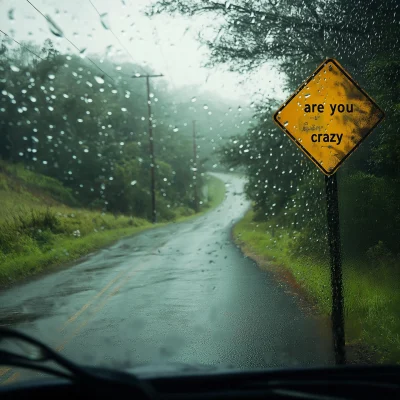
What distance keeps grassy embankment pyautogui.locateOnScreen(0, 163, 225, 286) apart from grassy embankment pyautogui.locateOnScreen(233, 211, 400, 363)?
22.5 feet

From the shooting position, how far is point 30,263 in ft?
53.9

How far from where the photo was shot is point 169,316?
9172 millimetres

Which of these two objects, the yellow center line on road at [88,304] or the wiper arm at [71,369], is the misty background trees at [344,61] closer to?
the yellow center line on road at [88,304]

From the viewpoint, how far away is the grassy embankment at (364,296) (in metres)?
6.91

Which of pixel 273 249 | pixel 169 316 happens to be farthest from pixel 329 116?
pixel 273 249

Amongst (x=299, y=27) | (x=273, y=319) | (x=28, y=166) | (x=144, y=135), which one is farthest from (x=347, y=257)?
(x=144, y=135)

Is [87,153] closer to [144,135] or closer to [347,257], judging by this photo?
[144,135]

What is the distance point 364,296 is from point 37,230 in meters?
16.1

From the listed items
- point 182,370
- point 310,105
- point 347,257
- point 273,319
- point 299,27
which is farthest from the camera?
point 299,27

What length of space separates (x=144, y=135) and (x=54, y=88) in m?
10.5

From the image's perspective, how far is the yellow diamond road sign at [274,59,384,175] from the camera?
22.7 feet

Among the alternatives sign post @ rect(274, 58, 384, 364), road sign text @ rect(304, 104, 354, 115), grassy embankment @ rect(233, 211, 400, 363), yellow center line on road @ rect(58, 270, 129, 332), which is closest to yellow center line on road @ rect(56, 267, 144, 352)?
yellow center line on road @ rect(58, 270, 129, 332)

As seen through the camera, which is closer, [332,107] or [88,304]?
[332,107]

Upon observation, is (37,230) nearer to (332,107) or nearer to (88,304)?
(88,304)
